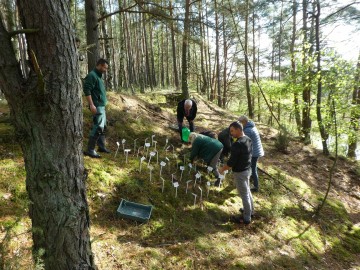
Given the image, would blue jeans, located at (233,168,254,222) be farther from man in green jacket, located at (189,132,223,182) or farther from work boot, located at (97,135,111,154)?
work boot, located at (97,135,111,154)

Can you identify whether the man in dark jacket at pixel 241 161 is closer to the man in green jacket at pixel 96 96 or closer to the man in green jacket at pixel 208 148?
the man in green jacket at pixel 208 148

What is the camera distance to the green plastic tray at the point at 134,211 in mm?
4020

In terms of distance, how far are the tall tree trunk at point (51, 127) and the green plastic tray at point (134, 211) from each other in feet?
5.35

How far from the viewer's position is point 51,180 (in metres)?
2.08

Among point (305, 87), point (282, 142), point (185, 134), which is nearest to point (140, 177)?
point (185, 134)

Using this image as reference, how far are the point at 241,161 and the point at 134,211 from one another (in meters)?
2.10

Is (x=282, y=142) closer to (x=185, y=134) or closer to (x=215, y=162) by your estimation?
(x=185, y=134)

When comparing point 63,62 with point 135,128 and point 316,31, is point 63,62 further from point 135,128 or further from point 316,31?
point 316,31

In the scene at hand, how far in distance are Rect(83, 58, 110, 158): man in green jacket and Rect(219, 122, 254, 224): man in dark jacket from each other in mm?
2496

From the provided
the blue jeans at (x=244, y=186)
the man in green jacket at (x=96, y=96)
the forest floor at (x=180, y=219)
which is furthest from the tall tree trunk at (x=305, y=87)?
the man in green jacket at (x=96, y=96)

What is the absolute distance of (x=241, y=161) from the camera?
183 inches

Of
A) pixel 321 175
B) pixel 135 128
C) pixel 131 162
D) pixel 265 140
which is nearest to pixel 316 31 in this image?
pixel 265 140

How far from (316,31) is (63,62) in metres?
10.8

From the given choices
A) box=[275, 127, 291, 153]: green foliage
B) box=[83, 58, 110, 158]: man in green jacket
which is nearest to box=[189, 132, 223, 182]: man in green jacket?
box=[83, 58, 110, 158]: man in green jacket
